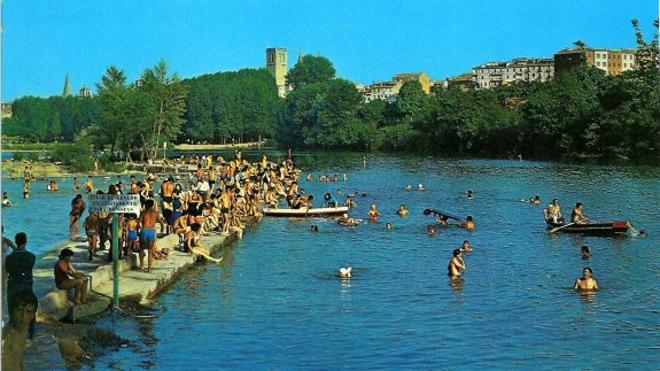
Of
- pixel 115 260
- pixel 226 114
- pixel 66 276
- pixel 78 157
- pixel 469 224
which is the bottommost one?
pixel 469 224

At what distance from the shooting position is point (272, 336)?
1766 centimetres

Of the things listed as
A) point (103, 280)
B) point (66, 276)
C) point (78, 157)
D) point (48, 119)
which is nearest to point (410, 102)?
point (78, 157)

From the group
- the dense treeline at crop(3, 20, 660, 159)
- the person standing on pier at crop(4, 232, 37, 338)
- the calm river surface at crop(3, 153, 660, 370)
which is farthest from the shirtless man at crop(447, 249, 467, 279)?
the dense treeline at crop(3, 20, 660, 159)

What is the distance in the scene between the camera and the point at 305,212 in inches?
1559

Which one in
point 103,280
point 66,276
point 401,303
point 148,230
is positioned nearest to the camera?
point 66,276

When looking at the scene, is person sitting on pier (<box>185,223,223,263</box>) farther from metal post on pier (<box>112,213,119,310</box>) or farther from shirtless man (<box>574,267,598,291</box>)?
shirtless man (<box>574,267,598,291</box>)

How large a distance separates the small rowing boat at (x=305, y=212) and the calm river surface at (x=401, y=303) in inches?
41.6

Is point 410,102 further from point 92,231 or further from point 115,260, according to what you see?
point 115,260

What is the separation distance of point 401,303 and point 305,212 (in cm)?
1869

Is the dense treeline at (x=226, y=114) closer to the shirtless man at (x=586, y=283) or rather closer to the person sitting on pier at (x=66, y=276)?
the shirtless man at (x=586, y=283)

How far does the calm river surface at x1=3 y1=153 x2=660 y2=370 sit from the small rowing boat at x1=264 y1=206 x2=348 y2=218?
1.06m

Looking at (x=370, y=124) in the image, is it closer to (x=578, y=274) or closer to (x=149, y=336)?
(x=578, y=274)

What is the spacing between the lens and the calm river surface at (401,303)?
642 inches

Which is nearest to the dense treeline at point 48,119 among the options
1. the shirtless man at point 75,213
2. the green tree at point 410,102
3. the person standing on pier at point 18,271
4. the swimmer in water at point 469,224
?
the green tree at point 410,102
